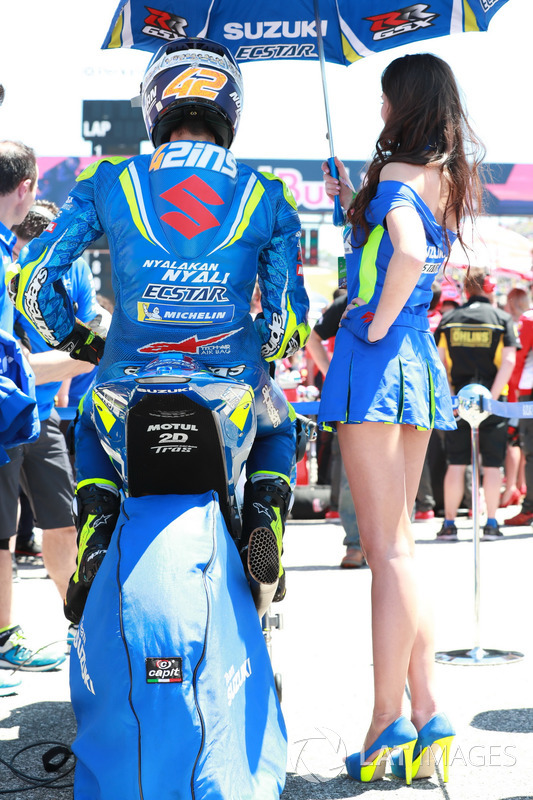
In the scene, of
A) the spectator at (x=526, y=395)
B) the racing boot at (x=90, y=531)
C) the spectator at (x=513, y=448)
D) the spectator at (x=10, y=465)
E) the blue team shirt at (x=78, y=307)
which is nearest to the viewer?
the racing boot at (x=90, y=531)

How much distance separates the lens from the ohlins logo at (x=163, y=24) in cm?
384

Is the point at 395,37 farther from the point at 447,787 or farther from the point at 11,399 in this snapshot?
the point at 447,787

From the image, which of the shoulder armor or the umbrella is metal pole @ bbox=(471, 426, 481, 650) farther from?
the shoulder armor

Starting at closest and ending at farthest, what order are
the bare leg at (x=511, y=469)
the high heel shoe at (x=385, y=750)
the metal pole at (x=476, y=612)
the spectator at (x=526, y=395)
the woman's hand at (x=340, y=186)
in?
1. the high heel shoe at (x=385, y=750)
2. the woman's hand at (x=340, y=186)
3. the metal pole at (x=476, y=612)
4. the spectator at (x=526, y=395)
5. the bare leg at (x=511, y=469)

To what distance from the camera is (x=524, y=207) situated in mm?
28844

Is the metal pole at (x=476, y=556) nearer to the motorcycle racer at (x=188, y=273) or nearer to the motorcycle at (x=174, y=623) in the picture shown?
the motorcycle racer at (x=188, y=273)

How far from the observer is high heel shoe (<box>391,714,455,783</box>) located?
114 inches

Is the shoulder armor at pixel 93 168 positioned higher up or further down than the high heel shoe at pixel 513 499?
higher up

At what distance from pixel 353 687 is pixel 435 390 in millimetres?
1471

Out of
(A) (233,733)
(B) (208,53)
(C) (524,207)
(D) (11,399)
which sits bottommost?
(A) (233,733)

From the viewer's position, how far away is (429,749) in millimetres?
2941

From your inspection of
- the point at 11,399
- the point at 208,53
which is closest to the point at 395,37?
the point at 208,53

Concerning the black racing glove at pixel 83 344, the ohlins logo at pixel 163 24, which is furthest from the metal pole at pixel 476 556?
the ohlins logo at pixel 163 24

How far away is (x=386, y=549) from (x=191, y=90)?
1579mm
